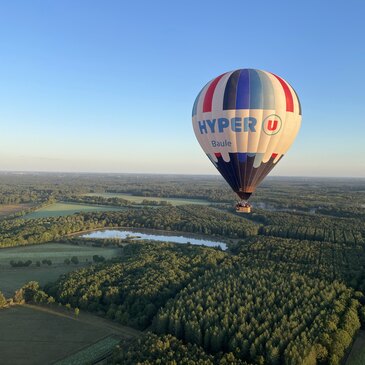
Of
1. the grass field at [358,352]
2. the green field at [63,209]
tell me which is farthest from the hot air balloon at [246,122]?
the green field at [63,209]

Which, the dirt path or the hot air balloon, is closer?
the hot air balloon

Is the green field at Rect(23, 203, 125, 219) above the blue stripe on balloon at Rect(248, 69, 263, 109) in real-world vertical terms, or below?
Answer: below

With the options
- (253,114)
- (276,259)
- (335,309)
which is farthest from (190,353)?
(276,259)

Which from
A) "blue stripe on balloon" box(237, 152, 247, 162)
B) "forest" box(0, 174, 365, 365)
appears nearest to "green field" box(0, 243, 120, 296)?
"forest" box(0, 174, 365, 365)

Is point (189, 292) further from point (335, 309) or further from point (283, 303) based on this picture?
point (335, 309)

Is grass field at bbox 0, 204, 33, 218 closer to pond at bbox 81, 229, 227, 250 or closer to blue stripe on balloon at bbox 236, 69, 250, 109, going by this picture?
pond at bbox 81, 229, 227, 250

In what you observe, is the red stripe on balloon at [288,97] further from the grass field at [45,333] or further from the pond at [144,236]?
the pond at [144,236]
